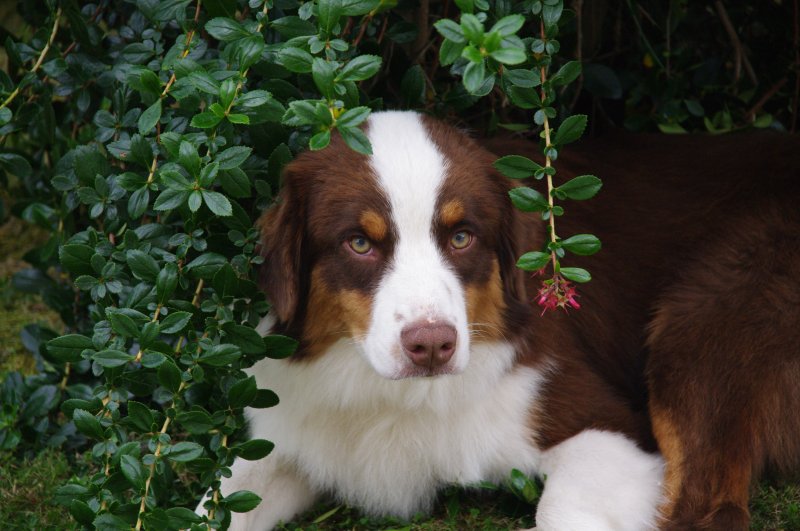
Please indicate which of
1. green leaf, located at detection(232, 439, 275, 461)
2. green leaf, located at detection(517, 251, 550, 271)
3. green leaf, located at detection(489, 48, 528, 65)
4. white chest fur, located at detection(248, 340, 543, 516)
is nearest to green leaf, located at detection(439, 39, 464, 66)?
green leaf, located at detection(489, 48, 528, 65)

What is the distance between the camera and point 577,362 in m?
4.00

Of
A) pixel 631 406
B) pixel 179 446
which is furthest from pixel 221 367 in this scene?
pixel 631 406

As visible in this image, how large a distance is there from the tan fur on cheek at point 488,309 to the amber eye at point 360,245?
409 millimetres

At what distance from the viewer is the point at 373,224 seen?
336 cm

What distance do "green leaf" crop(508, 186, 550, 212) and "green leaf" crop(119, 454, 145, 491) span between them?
1.41 metres

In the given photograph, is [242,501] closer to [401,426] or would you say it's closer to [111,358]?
[111,358]

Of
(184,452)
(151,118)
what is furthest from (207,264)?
(184,452)

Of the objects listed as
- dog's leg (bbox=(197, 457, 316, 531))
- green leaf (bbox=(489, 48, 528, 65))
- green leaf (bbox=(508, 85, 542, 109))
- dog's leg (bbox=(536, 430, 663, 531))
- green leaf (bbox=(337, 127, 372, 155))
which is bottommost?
dog's leg (bbox=(197, 457, 316, 531))

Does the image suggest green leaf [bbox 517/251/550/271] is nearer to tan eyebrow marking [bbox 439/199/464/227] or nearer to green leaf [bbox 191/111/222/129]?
tan eyebrow marking [bbox 439/199/464/227]

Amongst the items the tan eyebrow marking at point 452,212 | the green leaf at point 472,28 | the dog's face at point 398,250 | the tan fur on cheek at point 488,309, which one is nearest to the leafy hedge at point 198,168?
the green leaf at point 472,28

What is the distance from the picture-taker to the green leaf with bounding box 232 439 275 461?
3385mm

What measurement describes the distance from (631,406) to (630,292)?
1.60 ft

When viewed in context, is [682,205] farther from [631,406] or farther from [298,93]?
[298,93]

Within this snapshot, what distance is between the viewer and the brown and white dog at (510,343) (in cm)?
339
